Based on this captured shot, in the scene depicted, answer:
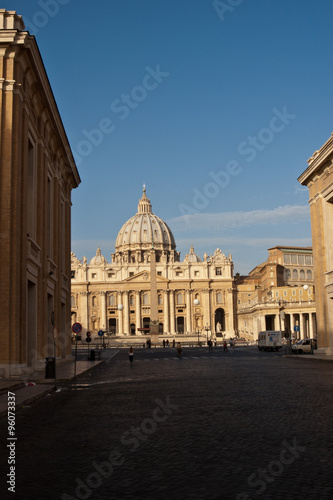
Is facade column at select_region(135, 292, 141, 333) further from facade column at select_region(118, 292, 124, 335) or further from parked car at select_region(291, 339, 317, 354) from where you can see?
parked car at select_region(291, 339, 317, 354)

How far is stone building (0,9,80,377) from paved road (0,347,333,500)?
17.7 ft

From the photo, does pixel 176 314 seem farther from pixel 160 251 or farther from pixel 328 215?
pixel 328 215

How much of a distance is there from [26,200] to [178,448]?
13598 millimetres

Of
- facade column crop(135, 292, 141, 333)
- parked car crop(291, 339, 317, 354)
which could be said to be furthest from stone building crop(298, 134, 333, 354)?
facade column crop(135, 292, 141, 333)

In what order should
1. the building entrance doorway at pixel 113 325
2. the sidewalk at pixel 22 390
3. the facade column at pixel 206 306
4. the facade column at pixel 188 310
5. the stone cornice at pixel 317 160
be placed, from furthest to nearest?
the building entrance doorway at pixel 113 325 < the facade column at pixel 188 310 < the facade column at pixel 206 306 < the stone cornice at pixel 317 160 < the sidewalk at pixel 22 390

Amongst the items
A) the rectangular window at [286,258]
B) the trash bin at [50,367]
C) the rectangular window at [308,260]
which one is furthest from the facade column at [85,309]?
the trash bin at [50,367]

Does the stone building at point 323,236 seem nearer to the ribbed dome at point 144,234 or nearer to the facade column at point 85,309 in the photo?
the facade column at point 85,309

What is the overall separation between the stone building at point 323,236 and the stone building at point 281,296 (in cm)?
4490

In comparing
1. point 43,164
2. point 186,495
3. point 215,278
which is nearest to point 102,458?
point 186,495

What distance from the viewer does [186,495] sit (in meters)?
5.31

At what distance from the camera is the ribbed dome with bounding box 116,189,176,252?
15699 centimetres

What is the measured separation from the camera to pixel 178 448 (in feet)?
24.3

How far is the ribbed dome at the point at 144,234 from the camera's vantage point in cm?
15699

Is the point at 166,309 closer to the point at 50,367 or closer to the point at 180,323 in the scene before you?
the point at 180,323
